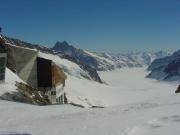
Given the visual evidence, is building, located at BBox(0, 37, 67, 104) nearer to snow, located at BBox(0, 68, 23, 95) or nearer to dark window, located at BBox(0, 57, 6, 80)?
snow, located at BBox(0, 68, 23, 95)

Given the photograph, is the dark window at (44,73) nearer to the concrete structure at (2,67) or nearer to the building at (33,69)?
the building at (33,69)

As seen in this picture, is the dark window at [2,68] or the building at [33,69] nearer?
the dark window at [2,68]

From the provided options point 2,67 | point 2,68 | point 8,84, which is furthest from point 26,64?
point 8,84

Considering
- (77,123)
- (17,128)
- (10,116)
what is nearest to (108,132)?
(77,123)

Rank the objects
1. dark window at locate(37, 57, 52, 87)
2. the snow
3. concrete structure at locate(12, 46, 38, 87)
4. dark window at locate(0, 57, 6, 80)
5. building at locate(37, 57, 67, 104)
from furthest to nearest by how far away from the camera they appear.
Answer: concrete structure at locate(12, 46, 38, 87) < dark window at locate(37, 57, 52, 87) < building at locate(37, 57, 67, 104) < dark window at locate(0, 57, 6, 80) < the snow

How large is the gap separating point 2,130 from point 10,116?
610 cm

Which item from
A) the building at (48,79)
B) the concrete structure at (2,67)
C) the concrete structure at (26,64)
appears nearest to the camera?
the concrete structure at (2,67)

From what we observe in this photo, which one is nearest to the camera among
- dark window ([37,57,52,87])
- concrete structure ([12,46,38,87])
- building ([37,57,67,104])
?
building ([37,57,67,104])

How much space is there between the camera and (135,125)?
1773 centimetres

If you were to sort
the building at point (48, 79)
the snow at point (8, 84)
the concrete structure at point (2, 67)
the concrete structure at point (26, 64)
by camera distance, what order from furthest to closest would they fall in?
the concrete structure at point (26, 64)
the building at point (48, 79)
the concrete structure at point (2, 67)
the snow at point (8, 84)

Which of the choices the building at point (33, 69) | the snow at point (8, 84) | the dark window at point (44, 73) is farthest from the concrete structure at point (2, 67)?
the dark window at point (44, 73)

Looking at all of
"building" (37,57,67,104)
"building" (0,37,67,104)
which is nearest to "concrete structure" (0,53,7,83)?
"building" (0,37,67,104)

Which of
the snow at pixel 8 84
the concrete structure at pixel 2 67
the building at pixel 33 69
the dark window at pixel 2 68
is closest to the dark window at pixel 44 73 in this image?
the building at pixel 33 69

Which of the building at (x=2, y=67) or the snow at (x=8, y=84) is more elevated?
the building at (x=2, y=67)
